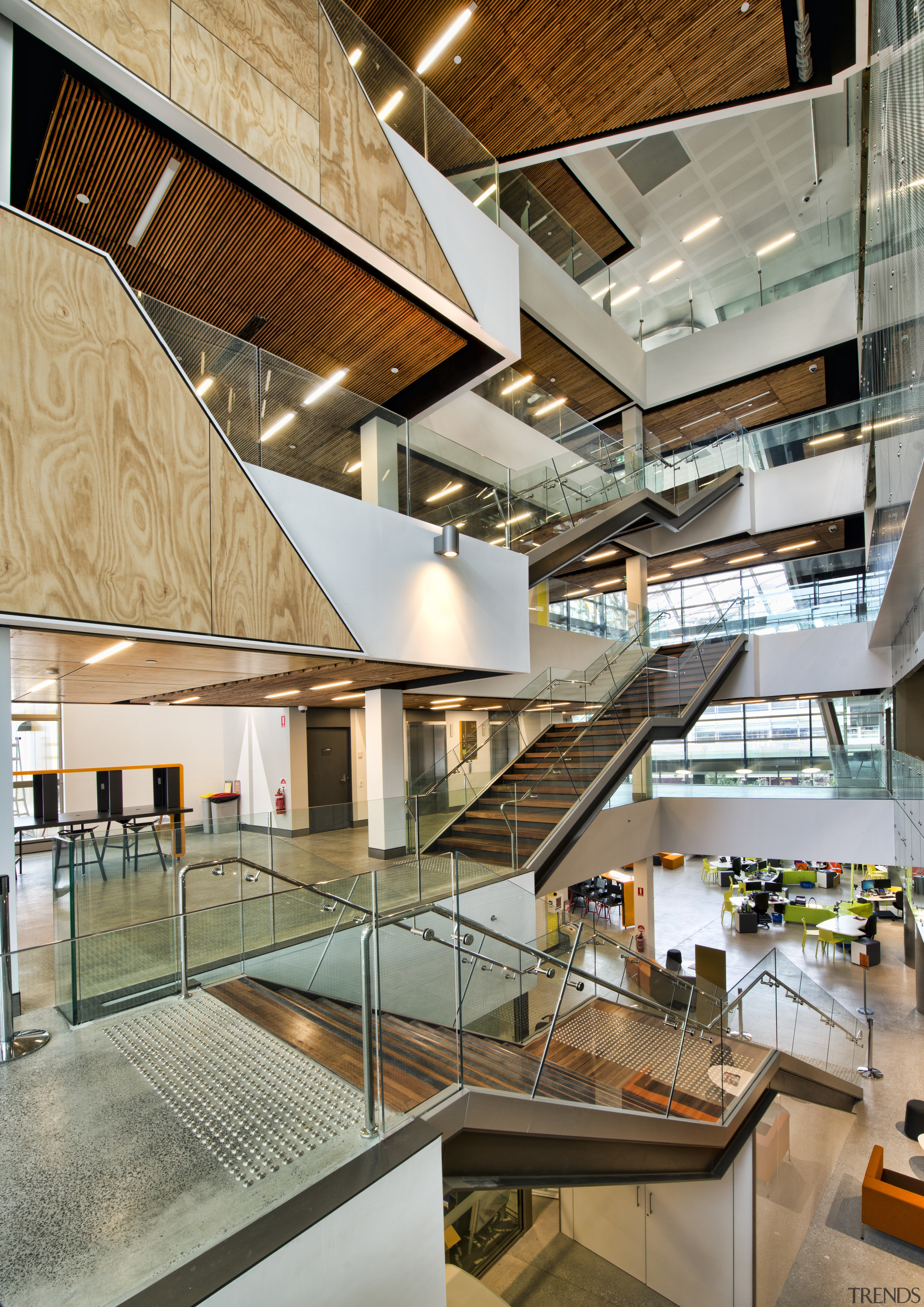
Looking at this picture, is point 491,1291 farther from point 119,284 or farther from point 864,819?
point 864,819

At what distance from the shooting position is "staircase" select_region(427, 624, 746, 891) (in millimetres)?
8945

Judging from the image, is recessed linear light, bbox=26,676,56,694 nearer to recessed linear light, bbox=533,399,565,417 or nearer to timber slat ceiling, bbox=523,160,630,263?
recessed linear light, bbox=533,399,565,417

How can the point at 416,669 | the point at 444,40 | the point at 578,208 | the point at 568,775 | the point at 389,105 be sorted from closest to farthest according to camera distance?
the point at 389,105, the point at 444,40, the point at 416,669, the point at 568,775, the point at 578,208

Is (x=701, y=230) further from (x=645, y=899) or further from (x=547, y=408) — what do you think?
(x=645, y=899)

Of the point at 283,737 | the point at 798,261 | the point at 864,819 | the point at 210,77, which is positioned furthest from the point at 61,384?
the point at 798,261

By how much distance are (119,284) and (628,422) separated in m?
14.6

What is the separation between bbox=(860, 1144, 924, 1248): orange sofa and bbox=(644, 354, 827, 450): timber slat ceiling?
1379 centimetres

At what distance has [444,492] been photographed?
7.88 meters

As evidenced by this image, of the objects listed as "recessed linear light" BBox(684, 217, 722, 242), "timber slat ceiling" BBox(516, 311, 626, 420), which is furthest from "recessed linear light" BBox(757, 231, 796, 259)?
"timber slat ceiling" BBox(516, 311, 626, 420)

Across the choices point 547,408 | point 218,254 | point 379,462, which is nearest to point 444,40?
point 218,254

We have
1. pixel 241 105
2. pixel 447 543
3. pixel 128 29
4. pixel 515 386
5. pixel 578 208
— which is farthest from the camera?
pixel 578 208

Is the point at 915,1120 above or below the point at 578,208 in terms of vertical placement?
below

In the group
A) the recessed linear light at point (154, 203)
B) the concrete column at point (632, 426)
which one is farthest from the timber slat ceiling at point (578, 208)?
the recessed linear light at point (154, 203)

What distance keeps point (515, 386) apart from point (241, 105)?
9.07 m
